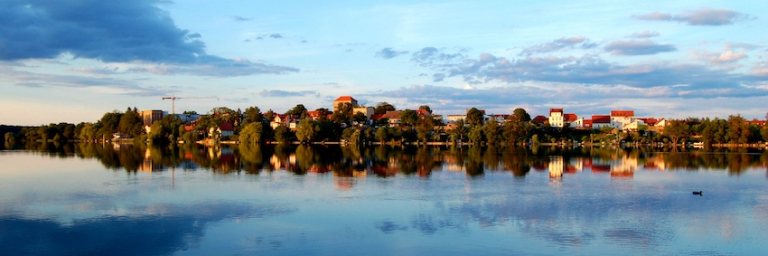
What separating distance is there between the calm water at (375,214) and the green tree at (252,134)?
46928 mm

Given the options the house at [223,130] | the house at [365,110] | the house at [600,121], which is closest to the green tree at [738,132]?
the house at [600,121]

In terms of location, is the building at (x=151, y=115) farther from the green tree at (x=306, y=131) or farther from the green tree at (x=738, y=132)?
the green tree at (x=738, y=132)

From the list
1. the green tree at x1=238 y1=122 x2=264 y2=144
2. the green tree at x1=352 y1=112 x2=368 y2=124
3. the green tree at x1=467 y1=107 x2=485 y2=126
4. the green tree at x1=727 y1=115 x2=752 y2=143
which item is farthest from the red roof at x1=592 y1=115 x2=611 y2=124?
A: the green tree at x1=238 y1=122 x2=264 y2=144

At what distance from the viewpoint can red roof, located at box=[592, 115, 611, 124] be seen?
3725 inches

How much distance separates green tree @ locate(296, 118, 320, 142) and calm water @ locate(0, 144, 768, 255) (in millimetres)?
45977

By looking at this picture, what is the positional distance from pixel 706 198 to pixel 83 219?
622 inches

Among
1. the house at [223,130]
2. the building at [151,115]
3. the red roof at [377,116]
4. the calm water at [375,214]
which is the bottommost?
the calm water at [375,214]

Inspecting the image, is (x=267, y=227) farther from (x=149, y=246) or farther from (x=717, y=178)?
(x=717, y=178)

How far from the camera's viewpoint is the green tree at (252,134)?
70625 millimetres

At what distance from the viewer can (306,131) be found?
229 feet

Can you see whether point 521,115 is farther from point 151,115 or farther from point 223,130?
point 151,115

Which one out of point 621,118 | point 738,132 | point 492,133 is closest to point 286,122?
point 492,133

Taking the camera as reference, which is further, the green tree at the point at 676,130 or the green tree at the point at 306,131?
the green tree at the point at 306,131

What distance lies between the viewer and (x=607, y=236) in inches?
466
